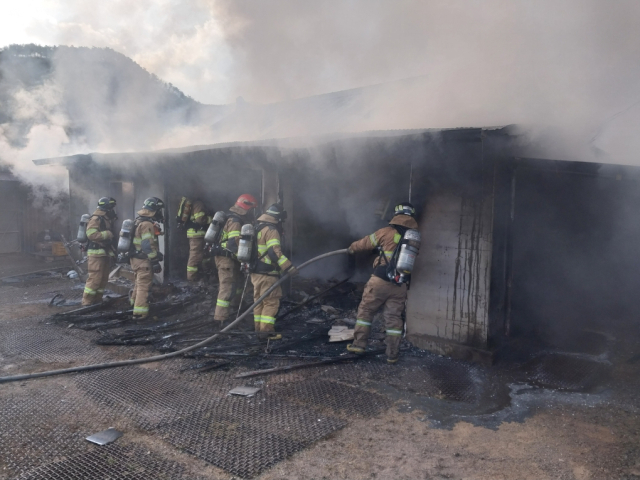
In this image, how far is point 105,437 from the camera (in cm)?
338

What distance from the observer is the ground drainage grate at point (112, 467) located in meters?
2.89

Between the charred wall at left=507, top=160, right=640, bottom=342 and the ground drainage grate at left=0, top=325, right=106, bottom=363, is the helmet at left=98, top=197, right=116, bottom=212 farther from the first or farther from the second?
the charred wall at left=507, top=160, right=640, bottom=342

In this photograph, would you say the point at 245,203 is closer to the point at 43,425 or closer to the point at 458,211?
the point at 458,211

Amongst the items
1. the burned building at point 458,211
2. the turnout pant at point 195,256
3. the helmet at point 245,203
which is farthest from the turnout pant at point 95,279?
the helmet at point 245,203

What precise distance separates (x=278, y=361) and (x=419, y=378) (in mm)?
1561

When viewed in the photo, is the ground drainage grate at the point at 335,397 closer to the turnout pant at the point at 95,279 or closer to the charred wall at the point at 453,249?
the charred wall at the point at 453,249

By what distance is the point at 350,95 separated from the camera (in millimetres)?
13109

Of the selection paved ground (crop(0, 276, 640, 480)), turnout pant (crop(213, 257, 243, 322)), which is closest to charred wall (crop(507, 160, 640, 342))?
paved ground (crop(0, 276, 640, 480))

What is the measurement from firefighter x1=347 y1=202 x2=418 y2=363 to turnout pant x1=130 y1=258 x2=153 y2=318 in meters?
3.29

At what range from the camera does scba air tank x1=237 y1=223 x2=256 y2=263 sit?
19.5 ft

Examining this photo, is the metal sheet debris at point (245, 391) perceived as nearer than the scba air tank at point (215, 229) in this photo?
Yes

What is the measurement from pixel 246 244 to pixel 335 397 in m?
2.48

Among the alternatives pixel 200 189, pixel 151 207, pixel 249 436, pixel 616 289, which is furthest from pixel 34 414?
pixel 616 289

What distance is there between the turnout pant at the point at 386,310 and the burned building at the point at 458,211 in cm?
51
